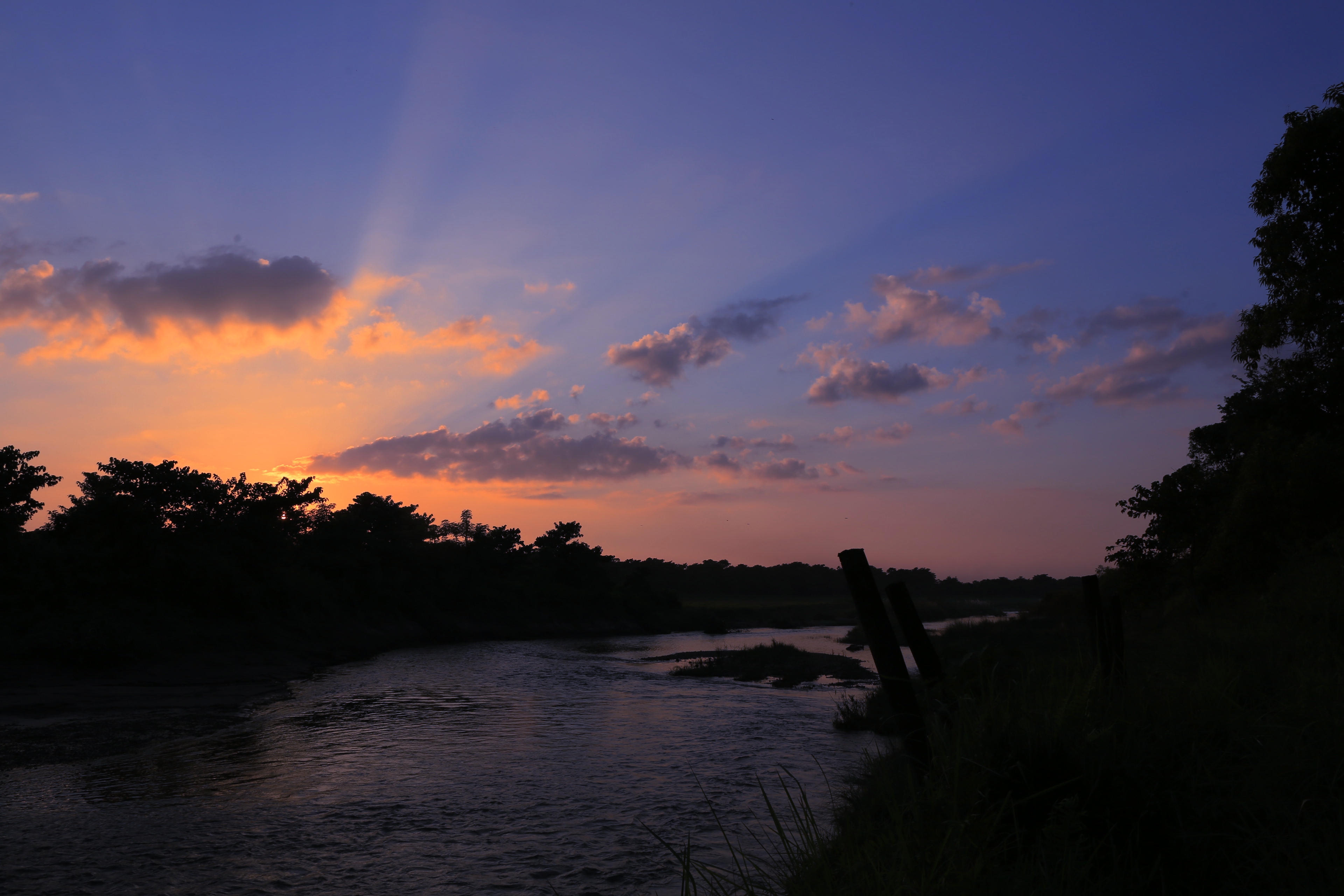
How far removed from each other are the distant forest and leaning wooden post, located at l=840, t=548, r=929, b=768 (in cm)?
2878

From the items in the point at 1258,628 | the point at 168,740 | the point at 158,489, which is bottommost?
the point at 168,740

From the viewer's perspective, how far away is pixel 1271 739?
19.8ft

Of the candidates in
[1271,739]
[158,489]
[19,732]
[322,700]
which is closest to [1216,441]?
[1271,739]

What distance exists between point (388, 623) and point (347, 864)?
145 ft

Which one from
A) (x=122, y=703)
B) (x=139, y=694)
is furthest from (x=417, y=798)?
(x=139, y=694)

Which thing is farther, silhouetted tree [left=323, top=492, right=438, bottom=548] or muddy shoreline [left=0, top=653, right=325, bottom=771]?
silhouetted tree [left=323, top=492, right=438, bottom=548]

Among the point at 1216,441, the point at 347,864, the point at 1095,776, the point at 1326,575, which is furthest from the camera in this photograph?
Result: the point at 1216,441

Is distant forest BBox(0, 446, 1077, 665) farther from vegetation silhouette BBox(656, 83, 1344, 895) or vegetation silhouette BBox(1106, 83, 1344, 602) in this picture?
vegetation silhouette BBox(1106, 83, 1344, 602)

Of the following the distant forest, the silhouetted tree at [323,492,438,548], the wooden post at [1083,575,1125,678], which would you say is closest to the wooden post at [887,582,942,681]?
the wooden post at [1083,575,1125,678]

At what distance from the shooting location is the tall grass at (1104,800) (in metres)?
4.21

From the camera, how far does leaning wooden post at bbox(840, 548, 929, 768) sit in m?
5.75

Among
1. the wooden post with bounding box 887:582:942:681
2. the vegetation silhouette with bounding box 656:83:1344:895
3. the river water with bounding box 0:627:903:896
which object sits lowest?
the river water with bounding box 0:627:903:896

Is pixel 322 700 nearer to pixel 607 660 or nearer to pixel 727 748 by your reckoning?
pixel 727 748

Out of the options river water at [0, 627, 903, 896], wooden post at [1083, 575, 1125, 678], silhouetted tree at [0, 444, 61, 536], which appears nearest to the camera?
river water at [0, 627, 903, 896]
